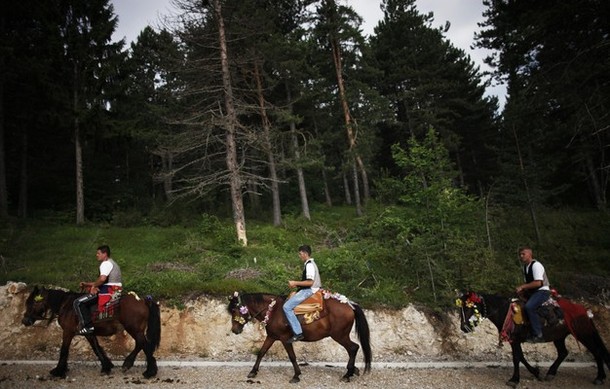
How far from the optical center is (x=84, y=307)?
8.22 meters

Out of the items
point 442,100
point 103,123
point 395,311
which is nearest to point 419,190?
point 395,311

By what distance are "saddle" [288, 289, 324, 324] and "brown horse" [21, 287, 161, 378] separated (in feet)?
11.7

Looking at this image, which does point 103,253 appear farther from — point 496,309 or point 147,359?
point 496,309

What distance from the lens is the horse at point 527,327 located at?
8.02 m

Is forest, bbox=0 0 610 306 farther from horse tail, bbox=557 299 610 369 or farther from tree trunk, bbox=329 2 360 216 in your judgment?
horse tail, bbox=557 299 610 369

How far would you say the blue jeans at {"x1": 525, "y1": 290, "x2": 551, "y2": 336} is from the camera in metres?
7.84

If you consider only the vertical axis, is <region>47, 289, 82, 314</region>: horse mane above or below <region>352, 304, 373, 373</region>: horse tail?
above

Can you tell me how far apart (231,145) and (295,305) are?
11668 millimetres

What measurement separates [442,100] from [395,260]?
22090mm


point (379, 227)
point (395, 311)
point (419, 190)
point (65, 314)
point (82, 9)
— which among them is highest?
point (82, 9)

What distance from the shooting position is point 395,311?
1133 centimetres

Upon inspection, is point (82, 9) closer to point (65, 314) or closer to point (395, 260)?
point (65, 314)

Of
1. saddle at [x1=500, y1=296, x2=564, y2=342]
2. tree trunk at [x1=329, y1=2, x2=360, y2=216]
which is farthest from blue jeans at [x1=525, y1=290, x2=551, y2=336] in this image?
tree trunk at [x1=329, y1=2, x2=360, y2=216]

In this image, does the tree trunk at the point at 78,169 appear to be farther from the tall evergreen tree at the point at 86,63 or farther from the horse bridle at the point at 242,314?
the horse bridle at the point at 242,314
